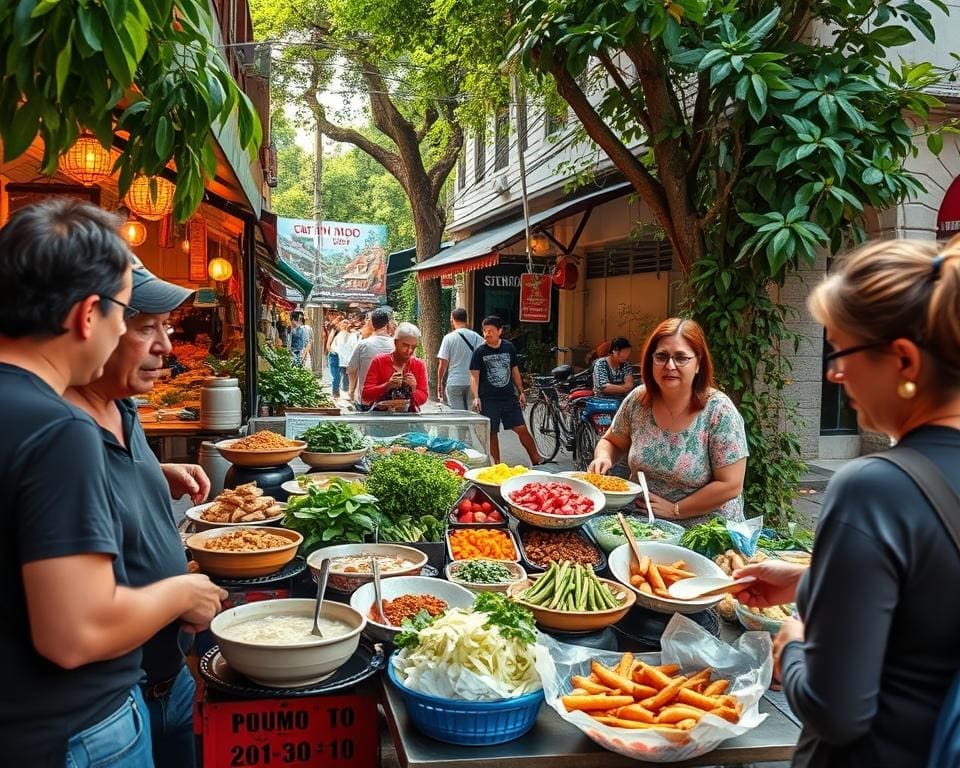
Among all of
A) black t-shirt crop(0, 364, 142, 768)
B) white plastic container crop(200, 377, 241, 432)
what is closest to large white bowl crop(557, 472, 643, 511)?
black t-shirt crop(0, 364, 142, 768)

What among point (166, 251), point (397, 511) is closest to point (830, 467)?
point (397, 511)

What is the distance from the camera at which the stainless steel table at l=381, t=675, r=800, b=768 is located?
2197 mm

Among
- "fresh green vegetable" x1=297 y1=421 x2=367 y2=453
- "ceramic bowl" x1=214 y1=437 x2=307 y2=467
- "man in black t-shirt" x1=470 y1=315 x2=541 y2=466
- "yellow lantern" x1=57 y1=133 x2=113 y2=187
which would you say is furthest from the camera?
"man in black t-shirt" x1=470 y1=315 x2=541 y2=466

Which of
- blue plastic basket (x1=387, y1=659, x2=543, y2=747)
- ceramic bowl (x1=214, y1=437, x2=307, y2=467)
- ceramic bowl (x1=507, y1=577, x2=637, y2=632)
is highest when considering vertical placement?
ceramic bowl (x1=214, y1=437, x2=307, y2=467)

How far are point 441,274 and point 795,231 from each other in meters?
11.0

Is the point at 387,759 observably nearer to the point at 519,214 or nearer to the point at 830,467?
the point at 830,467

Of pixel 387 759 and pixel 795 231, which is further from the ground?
pixel 795 231

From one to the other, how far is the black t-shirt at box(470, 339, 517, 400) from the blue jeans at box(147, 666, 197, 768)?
8.02m

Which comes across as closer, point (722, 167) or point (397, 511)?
point (397, 511)

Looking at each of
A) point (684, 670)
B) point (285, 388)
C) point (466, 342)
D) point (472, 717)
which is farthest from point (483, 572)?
point (466, 342)

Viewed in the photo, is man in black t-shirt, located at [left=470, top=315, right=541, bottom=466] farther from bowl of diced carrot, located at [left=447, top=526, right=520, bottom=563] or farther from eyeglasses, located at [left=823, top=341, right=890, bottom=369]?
eyeglasses, located at [left=823, top=341, right=890, bottom=369]

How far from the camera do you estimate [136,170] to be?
279 cm

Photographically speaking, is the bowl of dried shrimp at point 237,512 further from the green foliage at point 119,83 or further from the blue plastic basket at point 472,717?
the blue plastic basket at point 472,717

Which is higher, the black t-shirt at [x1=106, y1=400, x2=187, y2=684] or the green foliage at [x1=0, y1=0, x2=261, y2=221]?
the green foliage at [x1=0, y1=0, x2=261, y2=221]
